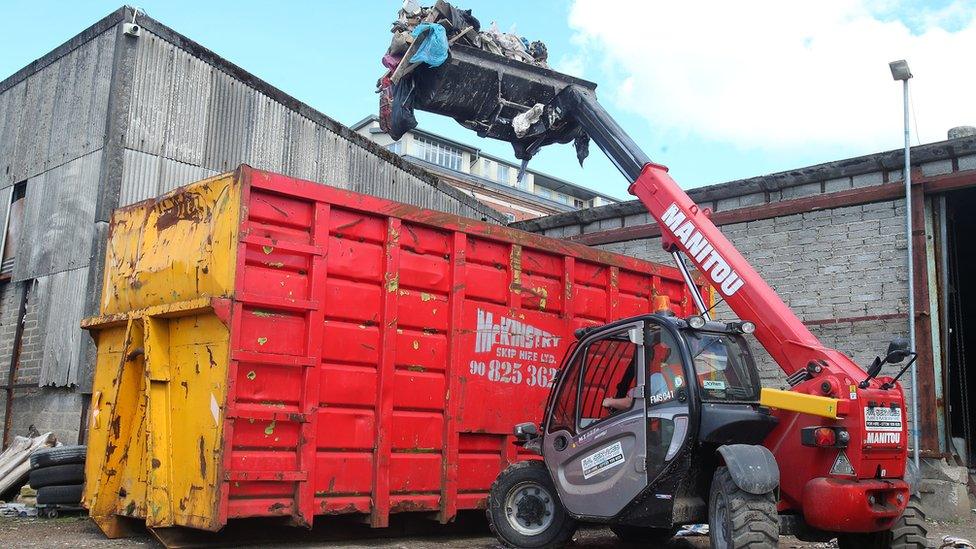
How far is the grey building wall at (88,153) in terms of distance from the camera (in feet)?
39.3

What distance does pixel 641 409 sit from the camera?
583cm

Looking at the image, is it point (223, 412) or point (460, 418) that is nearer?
point (223, 412)

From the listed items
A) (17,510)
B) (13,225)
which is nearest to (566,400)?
(17,510)

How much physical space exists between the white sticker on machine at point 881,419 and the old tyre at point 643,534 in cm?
241

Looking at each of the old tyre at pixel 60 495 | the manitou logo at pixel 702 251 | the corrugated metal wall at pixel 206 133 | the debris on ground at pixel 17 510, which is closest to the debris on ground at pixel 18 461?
the debris on ground at pixel 17 510

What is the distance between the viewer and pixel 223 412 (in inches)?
228

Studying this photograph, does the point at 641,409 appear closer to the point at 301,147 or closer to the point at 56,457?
the point at 56,457

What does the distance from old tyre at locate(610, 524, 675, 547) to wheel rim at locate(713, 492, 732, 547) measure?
6.16 feet

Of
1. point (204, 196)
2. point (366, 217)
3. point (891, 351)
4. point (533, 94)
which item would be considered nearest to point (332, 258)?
point (366, 217)

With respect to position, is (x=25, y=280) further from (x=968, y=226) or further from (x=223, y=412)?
(x=968, y=226)

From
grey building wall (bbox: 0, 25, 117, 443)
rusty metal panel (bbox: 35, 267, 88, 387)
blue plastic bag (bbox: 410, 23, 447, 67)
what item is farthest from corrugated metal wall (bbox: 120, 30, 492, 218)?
blue plastic bag (bbox: 410, 23, 447, 67)

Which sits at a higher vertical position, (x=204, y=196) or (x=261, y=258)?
(x=204, y=196)

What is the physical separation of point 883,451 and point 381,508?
3679 millimetres

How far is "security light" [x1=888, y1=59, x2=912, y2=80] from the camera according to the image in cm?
1052
